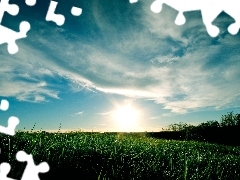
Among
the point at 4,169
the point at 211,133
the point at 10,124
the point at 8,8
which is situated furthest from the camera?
the point at 211,133

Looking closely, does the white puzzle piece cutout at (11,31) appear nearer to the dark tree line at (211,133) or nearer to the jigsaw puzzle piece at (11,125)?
the jigsaw puzzle piece at (11,125)

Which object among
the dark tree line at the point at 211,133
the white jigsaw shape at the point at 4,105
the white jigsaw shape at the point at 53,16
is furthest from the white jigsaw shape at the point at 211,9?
the dark tree line at the point at 211,133

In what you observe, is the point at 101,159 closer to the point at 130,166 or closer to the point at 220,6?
the point at 130,166

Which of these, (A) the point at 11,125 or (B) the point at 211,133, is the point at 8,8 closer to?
(A) the point at 11,125

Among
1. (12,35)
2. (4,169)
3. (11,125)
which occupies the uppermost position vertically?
(12,35)

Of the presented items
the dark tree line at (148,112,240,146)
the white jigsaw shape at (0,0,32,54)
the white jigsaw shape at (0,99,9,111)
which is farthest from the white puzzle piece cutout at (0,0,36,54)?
the dark tree line at (148,112,240,146)

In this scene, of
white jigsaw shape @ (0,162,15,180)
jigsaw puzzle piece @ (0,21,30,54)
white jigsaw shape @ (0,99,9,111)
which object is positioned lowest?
white jigsaw shape @ (0,162,15,180)

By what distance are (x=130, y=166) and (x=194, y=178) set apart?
102 centimetres

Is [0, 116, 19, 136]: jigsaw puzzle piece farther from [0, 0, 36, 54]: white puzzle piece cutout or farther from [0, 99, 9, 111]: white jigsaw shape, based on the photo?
[0, 0, 36, 54]: white puzzle piece cutout

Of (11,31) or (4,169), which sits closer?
(4,169)

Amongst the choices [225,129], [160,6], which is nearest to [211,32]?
[160,6]

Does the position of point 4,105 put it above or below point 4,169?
above

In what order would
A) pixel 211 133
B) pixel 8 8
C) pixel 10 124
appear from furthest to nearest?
1. pixel 211 133
2. pixel 8 8
3. pixel 10 124

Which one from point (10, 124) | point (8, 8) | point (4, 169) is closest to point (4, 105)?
point (10, 124)
